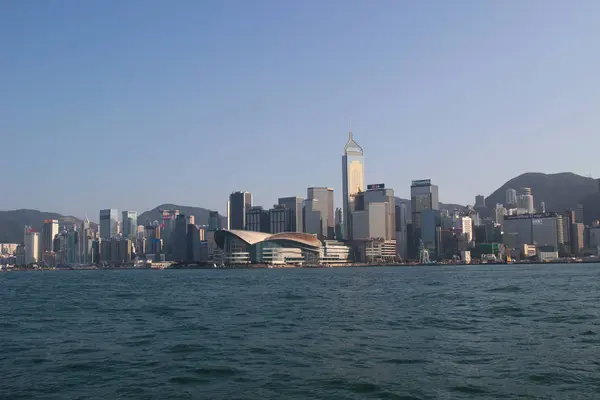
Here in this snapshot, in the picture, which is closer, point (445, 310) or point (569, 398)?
point (569, 398)

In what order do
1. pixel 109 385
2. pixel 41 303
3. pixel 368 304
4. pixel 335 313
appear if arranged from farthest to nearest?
pixel 41 303, pixel 368 304, pixel 335 313, pixel 109 385

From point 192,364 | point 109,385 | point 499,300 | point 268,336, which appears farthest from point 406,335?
point 499,300

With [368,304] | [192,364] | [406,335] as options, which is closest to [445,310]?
[368,304]

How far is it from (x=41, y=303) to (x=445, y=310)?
37832 mm

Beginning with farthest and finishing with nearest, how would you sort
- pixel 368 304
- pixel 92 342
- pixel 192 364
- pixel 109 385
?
pixel 368 304 → pixel 92 342 → pixel 192 364 → pixel 109 385

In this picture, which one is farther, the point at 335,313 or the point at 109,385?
the point at 335,313

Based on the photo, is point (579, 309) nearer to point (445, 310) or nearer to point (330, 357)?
point (445, 310)

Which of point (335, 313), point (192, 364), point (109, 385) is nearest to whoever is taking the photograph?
point (109, 385)

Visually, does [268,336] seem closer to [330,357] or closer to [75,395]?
[330,357]

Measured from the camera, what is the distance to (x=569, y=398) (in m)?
19.3

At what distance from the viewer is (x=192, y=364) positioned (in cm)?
2538

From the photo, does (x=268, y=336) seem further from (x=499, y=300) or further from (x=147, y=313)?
(x=499, y=300)

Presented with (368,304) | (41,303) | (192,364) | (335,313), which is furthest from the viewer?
(41,303)

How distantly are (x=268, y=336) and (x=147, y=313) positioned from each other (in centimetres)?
1642
